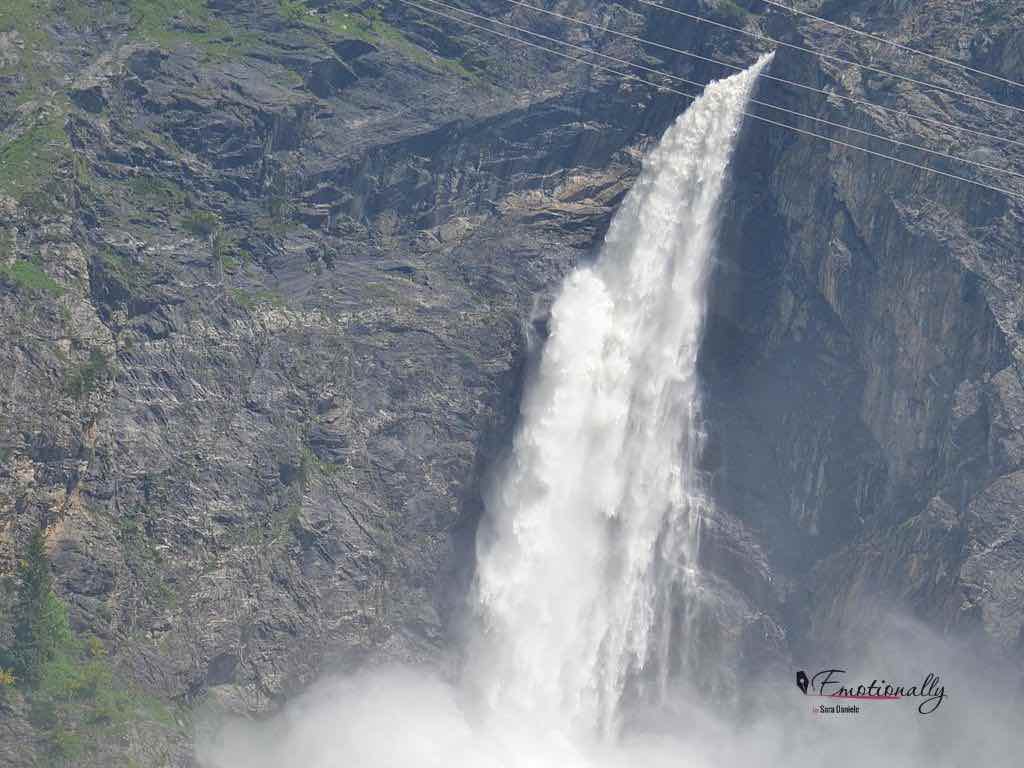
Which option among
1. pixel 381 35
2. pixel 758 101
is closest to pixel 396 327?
pixel 381 35

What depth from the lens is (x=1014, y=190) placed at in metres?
84.6

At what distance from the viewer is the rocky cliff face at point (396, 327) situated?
80000 mm

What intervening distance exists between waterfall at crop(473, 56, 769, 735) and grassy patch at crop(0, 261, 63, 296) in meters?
24.2

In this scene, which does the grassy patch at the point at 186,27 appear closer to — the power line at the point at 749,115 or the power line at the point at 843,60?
the power line at the point at 749,115

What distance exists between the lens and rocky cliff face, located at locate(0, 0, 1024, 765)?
262 ft

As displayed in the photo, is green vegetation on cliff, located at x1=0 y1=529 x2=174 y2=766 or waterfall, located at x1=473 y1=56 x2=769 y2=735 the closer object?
green vegetation on cliff, located at x1=0 y1=529 x2=174 y2=766

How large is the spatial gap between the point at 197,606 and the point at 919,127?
42.6m

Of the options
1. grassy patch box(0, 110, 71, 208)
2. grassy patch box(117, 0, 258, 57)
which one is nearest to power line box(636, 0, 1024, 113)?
grassy patch box(117, 0, 258, 57)

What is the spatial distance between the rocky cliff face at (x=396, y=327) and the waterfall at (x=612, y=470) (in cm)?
157

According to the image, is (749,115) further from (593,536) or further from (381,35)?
(593,536)

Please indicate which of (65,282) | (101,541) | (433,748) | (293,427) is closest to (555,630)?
(433,748)

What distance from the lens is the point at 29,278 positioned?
268ft

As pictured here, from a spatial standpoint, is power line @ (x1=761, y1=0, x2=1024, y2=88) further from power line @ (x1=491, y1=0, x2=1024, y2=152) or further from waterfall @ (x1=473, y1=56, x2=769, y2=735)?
waterfall @ (x1=473, y1=56, x2=769, y2=735)

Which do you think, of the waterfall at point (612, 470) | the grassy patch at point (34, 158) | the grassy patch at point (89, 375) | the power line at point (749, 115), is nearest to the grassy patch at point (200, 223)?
the grassy patch at point (34, 158)
